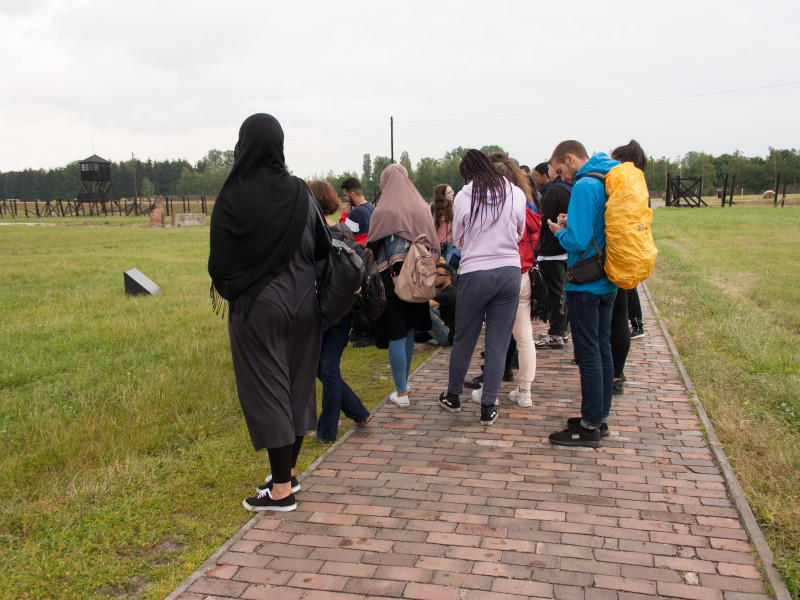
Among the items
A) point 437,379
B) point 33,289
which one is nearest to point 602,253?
point 437,379

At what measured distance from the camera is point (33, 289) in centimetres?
1196

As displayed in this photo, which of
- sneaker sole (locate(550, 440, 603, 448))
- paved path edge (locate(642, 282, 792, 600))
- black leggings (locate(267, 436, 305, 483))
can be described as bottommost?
sneaker sole (locate(550, 440, 603, 448))

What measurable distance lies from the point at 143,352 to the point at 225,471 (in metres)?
3.66

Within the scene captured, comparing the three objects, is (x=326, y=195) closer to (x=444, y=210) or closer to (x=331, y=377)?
(x=444, y=210)

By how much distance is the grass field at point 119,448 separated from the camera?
313 cm

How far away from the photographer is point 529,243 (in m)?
5.34

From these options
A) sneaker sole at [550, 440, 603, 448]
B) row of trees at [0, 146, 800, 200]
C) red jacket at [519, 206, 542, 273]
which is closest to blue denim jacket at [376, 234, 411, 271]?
red jacket at [519, 206, 542, 273]

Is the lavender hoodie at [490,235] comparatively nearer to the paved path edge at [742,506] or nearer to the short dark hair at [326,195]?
the short dark hair at [326,195]

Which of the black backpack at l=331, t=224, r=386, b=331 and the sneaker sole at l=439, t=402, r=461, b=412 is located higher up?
the black backpack at l=331, t=224, r=386, b=331

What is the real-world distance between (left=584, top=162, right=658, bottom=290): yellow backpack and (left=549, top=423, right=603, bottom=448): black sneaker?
1009 mm

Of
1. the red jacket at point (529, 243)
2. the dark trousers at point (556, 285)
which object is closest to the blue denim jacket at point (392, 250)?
the red jacket at point (529, 243)

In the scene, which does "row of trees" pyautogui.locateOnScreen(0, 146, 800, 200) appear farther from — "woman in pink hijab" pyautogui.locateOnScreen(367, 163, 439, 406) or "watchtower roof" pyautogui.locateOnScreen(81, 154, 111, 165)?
"woman in pink hijab" pyautogui.locateOnScreen(367, 163, 439, 406)

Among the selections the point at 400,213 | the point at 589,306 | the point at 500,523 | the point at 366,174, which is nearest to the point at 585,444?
the point at 589,306

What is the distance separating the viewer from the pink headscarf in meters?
4.93
